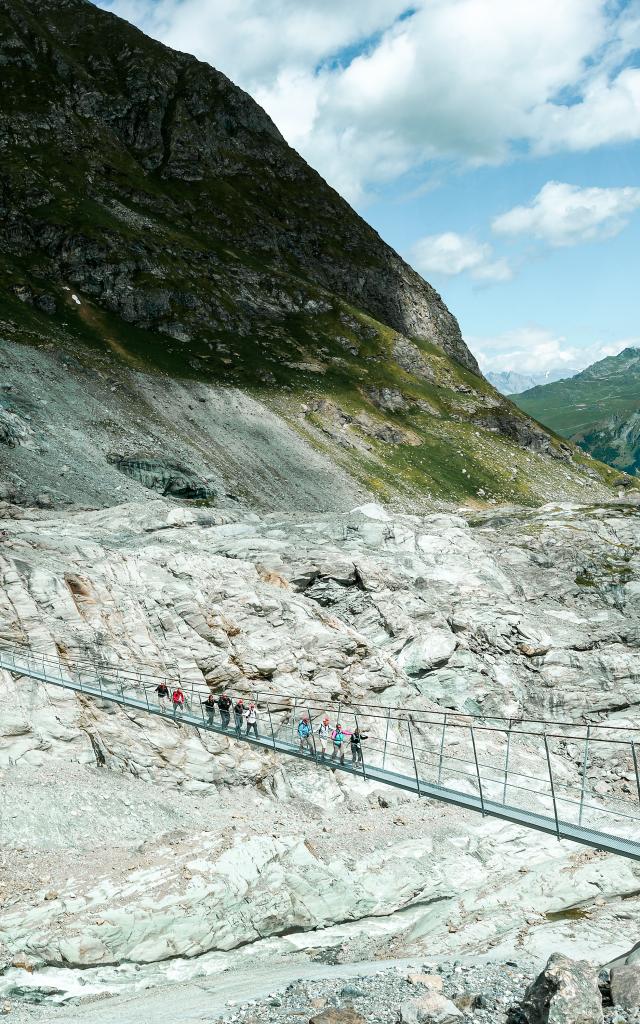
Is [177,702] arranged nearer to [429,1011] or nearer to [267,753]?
[267,753]

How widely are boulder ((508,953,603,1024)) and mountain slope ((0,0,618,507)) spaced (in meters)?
65.2

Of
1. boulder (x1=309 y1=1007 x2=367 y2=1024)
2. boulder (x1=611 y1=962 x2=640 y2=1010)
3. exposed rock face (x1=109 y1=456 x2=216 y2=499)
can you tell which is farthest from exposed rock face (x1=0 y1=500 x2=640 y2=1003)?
exposed rock face (x1=109 y1=456 x2=216 y2=499)

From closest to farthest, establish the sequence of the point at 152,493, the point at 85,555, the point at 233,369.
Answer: the point at 85,555 < the point at 152,493 < the point at 233,369

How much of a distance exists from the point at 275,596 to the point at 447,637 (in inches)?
481

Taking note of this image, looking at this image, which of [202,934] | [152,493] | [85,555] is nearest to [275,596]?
[85,555]

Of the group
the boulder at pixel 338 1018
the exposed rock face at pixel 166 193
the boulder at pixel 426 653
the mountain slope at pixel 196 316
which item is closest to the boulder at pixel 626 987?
the boulder at pixel 338 1018

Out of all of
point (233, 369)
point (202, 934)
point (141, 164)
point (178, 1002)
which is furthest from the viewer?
point (141, 164)

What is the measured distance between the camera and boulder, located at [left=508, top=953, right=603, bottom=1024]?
15.1 meters

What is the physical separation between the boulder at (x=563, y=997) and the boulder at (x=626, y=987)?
651 millimetres

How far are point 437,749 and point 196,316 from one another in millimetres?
104408

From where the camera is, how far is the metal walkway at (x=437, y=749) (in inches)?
1024

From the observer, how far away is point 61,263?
407ft

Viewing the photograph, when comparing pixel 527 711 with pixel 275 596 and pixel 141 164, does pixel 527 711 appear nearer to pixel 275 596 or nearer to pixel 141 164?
pixel 275 596

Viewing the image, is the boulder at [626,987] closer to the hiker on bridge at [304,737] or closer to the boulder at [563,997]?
the boulder at [563,997]
